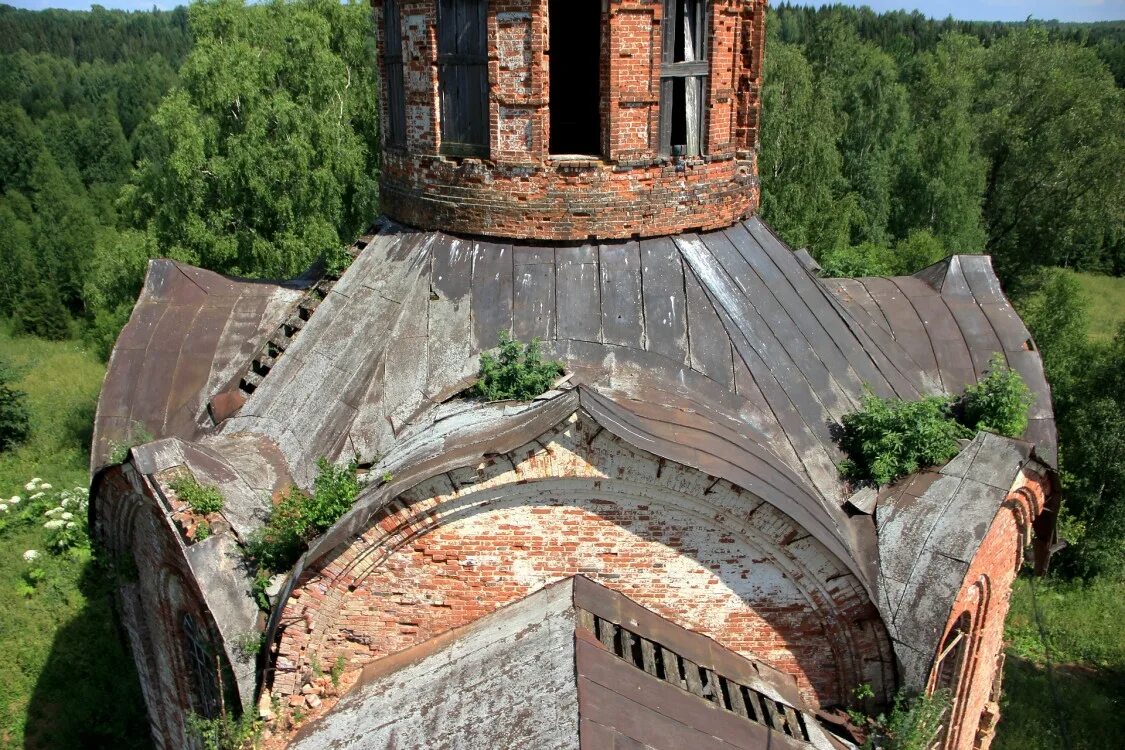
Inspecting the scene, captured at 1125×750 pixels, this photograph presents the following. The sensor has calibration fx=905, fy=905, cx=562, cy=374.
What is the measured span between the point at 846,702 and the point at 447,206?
554cm

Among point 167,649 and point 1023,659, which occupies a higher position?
point 167,649

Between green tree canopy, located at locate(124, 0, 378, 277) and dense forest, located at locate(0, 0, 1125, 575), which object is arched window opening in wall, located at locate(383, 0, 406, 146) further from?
green tree canopy, located at locate(124, 0, 378, 277)

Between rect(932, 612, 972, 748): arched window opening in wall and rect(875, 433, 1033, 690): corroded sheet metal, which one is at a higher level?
rect(875, 433, 1033, 690): corroded sheet metal

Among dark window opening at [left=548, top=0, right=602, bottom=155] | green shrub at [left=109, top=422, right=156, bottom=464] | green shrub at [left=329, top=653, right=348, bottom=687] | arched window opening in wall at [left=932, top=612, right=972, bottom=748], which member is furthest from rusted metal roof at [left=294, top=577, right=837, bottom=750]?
dark window opening at [left=548, top=0, right=602, bottom=155]

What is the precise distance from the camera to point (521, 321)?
7.95 m

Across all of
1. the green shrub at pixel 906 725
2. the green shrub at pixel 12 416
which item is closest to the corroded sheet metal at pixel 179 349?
the green shrub at pixel 906 725

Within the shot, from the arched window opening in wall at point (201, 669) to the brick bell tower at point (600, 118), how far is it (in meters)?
4.28

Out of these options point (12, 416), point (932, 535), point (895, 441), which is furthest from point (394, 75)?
point (12, 416)

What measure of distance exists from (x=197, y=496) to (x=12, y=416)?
21.3m

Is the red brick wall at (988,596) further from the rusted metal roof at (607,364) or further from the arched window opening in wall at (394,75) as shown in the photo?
the arched window opening in wall at (394,75)

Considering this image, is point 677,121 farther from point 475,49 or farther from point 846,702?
point 846,702

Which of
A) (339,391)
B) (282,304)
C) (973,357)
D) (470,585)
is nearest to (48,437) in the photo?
(282,304)

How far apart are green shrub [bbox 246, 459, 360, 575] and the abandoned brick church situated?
0.18 metres

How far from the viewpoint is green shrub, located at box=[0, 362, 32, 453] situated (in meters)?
24.5
